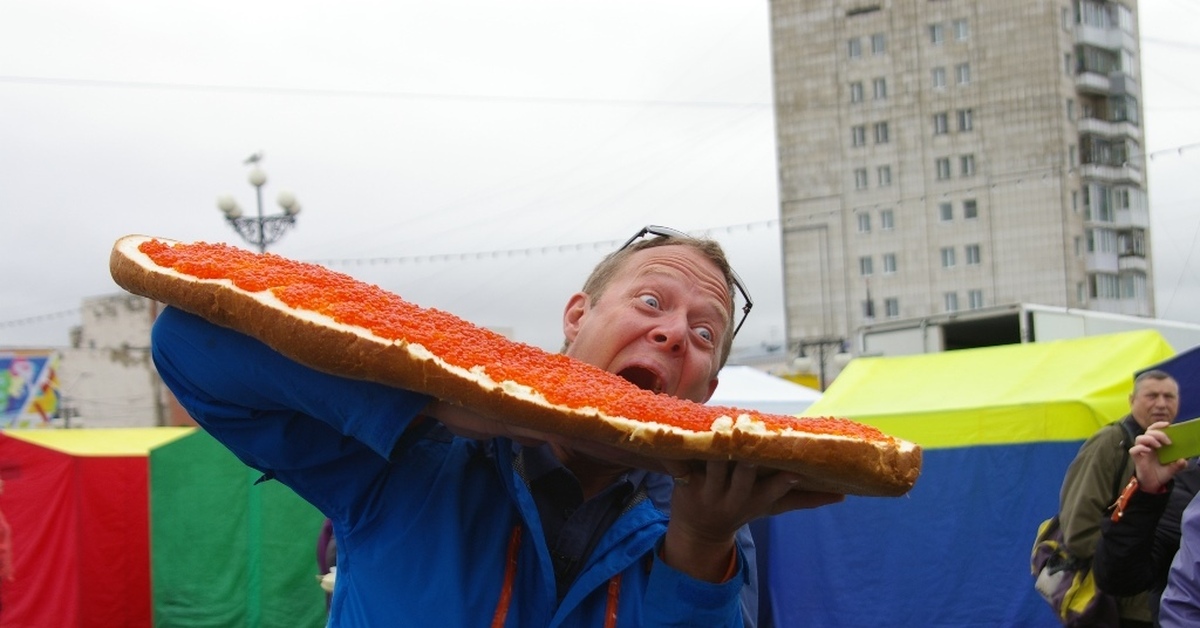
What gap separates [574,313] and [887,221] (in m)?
48.9

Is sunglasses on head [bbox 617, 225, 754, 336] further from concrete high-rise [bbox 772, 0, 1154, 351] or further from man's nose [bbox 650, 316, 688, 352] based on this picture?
concrete high-rise [bbox 772, 0, 1154, 351]

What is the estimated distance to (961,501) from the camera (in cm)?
738

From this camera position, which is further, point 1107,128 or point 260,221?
point 1107,128

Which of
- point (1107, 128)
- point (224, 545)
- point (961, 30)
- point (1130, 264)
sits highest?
point (961, 30)

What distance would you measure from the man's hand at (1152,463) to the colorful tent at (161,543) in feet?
32.0

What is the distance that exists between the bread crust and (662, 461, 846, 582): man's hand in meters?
0.03

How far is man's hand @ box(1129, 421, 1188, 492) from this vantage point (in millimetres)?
3945

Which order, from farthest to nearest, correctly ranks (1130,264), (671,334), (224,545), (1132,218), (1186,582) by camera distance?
(1130,264) < (1132,218) < (224,545) < (1186,582) < (671,334)

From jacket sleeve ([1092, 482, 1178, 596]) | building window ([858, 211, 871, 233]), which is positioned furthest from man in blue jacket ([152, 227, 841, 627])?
building window ([858, 211, 871, 233])

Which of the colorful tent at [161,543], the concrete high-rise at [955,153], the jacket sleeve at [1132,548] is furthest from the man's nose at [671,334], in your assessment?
the concrete high-rise at [955,153]

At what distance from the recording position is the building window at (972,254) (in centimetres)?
4631

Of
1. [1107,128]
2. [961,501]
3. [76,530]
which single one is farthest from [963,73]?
[76,530]

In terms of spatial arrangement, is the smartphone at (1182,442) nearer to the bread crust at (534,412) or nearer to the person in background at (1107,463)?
the person in background at (1107,463)

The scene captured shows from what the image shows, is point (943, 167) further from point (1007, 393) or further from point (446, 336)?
point (446, 336)
